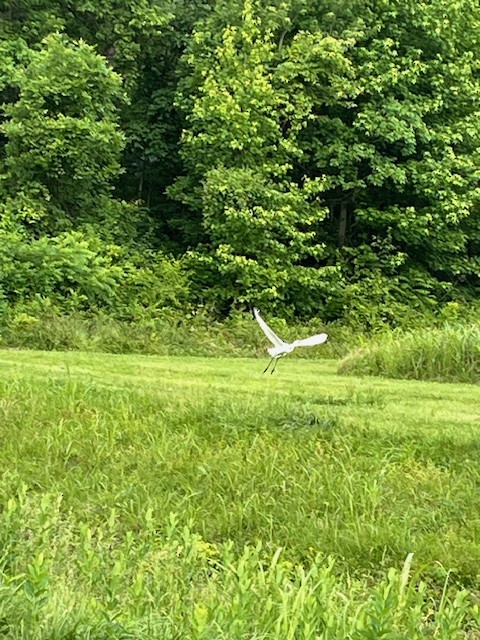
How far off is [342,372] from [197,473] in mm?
4732

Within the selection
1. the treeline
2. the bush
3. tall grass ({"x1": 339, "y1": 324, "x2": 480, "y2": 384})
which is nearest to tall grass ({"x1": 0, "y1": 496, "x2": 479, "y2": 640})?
tall grass ({"x1": 339, "y1": 324, "x2": 480, "y2": 384})

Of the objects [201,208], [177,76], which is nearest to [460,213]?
[201,208]

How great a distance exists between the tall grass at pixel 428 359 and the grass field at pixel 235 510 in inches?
59.5

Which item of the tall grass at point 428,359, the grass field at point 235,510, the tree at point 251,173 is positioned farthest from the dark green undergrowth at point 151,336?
the grass field at point 235,510

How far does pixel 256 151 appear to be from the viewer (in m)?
16.6

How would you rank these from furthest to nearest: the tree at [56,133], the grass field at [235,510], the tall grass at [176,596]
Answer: the tree at [56,133] < the grass field at [235,510] < the tall grass at [176,596]

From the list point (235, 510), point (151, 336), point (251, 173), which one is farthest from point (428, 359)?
point (251, 173)

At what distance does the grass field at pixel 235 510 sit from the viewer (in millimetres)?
2461

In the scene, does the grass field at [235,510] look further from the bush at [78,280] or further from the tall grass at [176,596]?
the bush at [78,280]

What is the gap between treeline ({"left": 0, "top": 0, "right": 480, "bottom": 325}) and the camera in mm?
15930

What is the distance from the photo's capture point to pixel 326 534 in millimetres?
3734

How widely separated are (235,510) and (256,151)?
1338cm

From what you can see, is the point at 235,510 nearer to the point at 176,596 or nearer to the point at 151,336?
the point at 176,596

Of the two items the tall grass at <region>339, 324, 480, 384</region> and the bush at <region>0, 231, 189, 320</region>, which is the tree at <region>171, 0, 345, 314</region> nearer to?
the bush at <region>0, 231, 189, 320</region>
